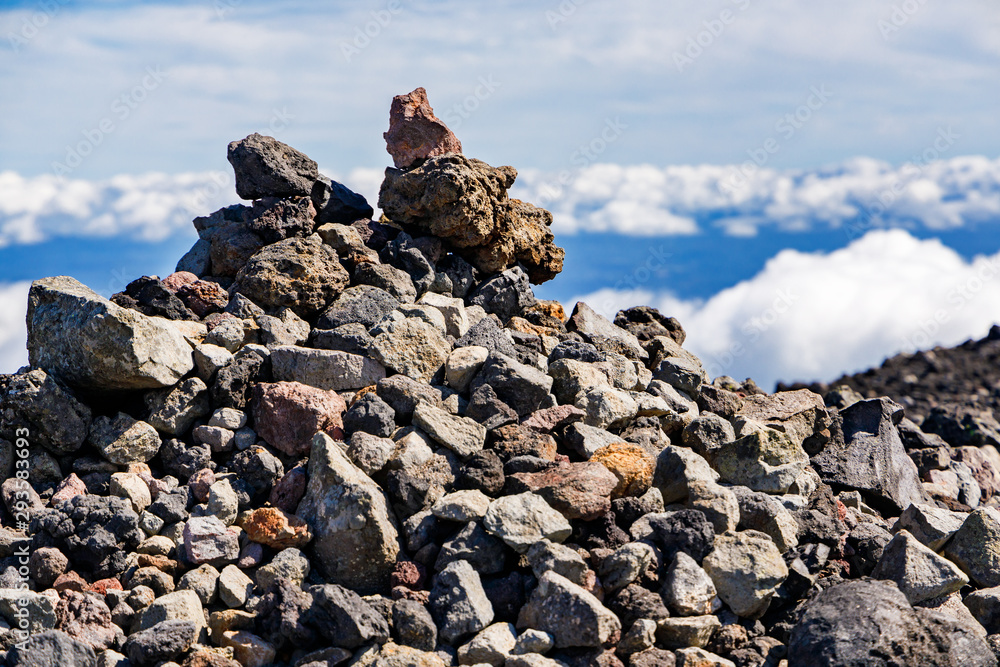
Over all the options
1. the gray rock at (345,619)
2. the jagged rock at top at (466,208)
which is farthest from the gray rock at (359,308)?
the gray rock at (345,619)

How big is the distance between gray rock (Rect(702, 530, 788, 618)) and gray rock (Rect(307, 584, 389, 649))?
12.3ft

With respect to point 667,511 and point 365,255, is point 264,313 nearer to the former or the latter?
point 365,255

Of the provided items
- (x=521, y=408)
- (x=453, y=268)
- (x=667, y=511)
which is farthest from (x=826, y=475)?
(x=453, y=268)

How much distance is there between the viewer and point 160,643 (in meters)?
9.18

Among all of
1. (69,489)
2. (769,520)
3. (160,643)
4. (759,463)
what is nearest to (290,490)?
(160,643)

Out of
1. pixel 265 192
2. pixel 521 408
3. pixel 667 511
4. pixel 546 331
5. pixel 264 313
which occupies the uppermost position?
pixel 265 192

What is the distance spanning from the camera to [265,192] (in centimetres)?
1552

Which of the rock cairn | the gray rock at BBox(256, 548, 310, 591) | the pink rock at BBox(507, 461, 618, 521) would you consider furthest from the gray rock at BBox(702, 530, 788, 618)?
the gray rock at BBox(256, 548, 310, 591)

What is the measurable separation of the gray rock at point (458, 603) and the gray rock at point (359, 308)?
473 cm

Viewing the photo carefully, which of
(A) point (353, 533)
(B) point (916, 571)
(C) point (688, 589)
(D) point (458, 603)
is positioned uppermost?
(B) point (916, 571)

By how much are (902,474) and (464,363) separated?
23.2 ft

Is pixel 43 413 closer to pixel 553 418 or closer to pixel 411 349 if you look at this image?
pixel 411 349

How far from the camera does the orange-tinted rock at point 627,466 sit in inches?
444

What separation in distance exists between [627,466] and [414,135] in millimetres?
7474
